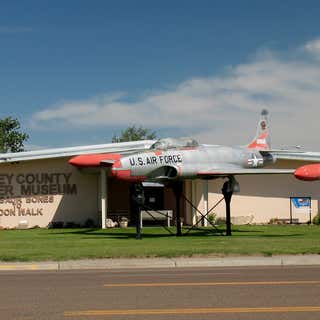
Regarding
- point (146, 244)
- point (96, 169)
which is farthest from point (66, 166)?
point (146, 244)

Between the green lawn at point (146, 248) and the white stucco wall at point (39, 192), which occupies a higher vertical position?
the white stucco wall at point (39, 192)

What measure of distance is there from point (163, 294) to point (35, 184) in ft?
77.9

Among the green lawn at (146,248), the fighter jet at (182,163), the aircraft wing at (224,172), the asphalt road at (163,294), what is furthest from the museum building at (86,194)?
the asphalt road at (163,294)

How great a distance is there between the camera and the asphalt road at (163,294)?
8594 millimetres

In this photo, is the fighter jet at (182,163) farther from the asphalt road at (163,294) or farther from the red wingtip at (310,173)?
the asphalt road at (163,294)

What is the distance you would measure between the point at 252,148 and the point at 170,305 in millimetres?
22069

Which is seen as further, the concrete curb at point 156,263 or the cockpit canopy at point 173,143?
the cockpit canopy at point 173,143

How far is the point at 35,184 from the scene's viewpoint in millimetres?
33156

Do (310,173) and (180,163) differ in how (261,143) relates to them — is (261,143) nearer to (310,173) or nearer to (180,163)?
(180,163)

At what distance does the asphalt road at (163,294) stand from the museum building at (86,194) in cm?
1770

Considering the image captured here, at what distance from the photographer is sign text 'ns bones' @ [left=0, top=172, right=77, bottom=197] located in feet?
108

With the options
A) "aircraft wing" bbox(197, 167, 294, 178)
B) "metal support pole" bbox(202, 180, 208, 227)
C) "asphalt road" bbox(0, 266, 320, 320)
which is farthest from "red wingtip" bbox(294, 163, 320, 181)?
"asphalt road" bbox(0, 266, 320, 320)

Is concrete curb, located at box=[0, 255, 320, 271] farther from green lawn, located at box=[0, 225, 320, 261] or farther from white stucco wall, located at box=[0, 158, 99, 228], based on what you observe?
white stucco wall, located at box=[0, 158, 99, 228]

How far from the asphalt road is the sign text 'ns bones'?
18857 millimetres
